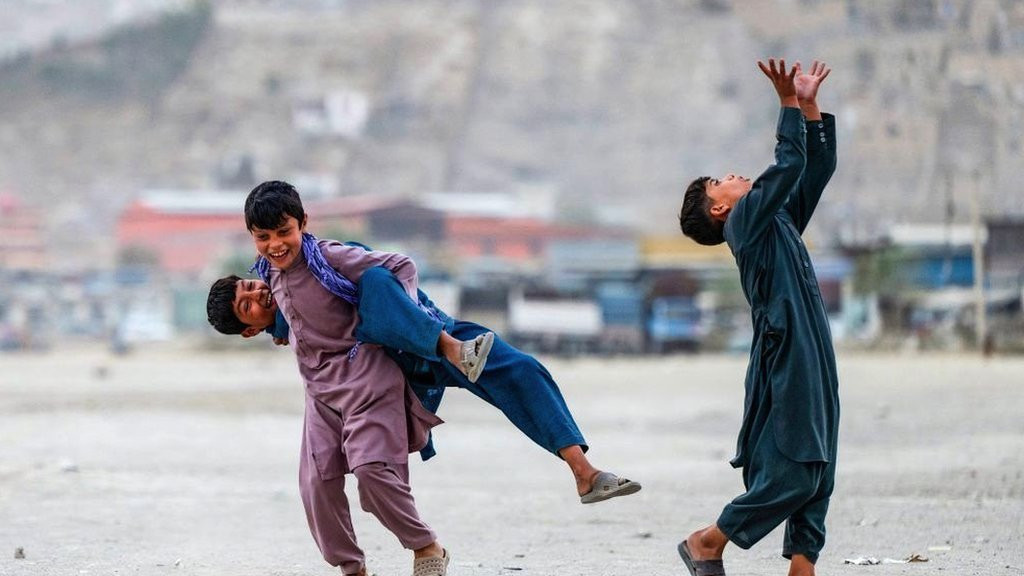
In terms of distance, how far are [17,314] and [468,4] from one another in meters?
65.2

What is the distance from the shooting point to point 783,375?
438 centimetres

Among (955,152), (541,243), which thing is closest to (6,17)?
(541,243)

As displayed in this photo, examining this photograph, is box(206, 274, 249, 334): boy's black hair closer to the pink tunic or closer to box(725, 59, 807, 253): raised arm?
the pink tunic

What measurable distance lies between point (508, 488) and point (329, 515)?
203 inches

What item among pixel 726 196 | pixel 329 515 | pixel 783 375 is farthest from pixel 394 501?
pixel 726 196

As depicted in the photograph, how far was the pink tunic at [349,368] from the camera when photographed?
4.73m

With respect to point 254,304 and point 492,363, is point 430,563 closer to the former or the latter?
point 492,363

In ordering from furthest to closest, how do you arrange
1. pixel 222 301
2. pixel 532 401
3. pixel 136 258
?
1. pixel 136 258
2. pixel 222 301
3. pixel 532 401

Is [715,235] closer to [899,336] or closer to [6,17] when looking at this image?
[899,336]

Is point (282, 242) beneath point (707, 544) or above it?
above

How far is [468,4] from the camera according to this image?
5054 inches

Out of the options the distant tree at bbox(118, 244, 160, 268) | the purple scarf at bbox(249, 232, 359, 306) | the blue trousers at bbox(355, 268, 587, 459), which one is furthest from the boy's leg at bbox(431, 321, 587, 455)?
the distant tree at bbox(118, 244, 160, 268)

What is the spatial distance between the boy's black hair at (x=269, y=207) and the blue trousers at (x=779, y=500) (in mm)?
1427

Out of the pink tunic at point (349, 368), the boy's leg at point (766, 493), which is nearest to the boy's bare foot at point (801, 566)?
the boy's leg at point (766, 493)
